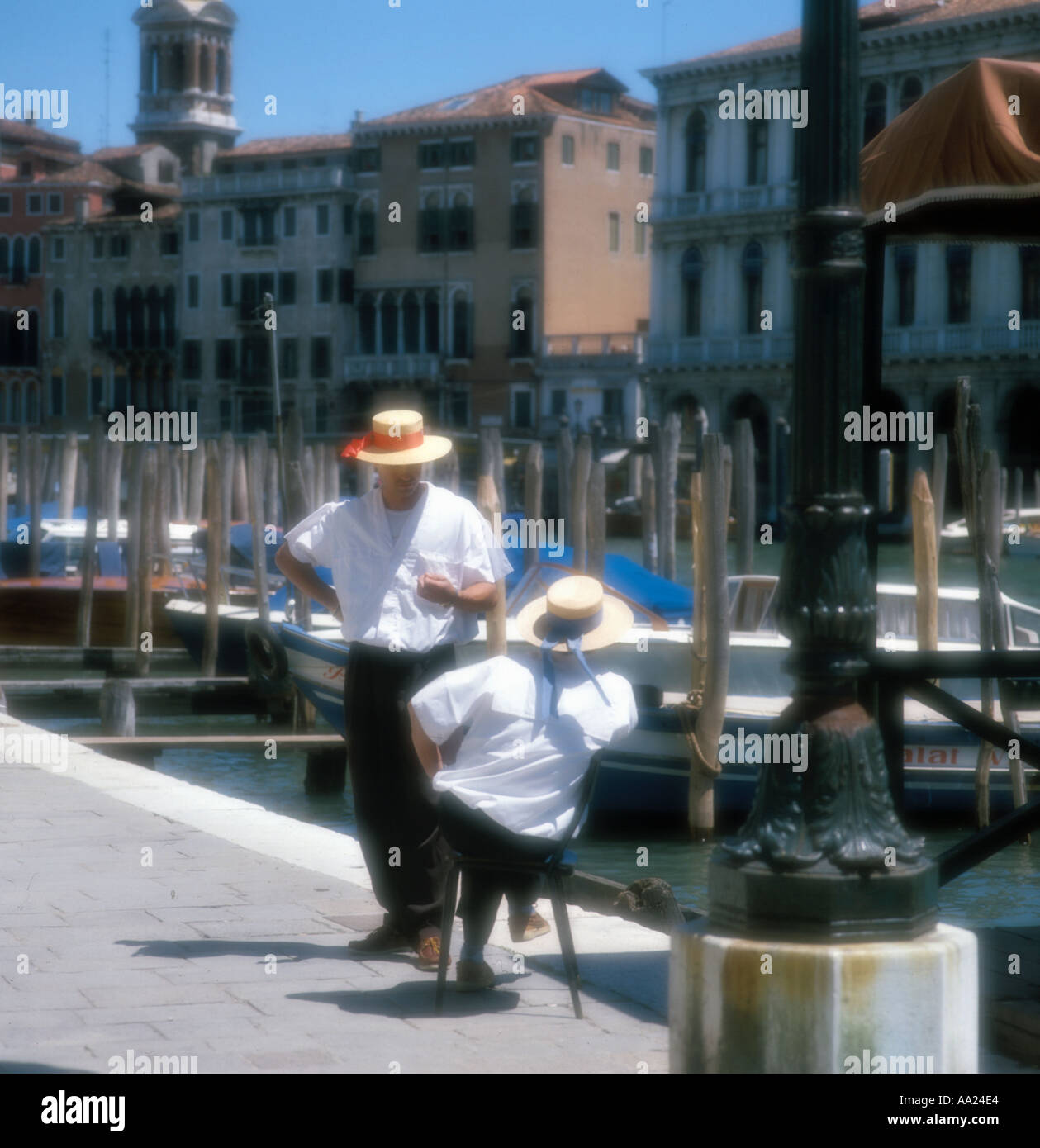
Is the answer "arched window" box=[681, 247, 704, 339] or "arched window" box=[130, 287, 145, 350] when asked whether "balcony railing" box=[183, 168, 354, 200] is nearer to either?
"arched window" box=[130, 287, 145, 350]

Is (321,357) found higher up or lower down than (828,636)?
higher up

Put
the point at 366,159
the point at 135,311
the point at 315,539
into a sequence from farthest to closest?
the point at 135,311
the point at 366,159
the point at 315,539

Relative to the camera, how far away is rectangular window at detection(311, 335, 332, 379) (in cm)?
6462

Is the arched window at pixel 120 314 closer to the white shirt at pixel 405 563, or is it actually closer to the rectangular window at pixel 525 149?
the rectangular window at pixel 525 149

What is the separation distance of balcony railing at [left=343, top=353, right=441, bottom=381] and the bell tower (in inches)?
577

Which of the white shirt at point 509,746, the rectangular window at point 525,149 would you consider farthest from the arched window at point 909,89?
the white shirt at point 509,746

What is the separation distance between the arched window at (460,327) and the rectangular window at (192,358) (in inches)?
379

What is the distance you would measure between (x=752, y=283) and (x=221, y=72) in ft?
114

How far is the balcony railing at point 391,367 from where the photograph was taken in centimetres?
6272

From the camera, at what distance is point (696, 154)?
53.7 metres

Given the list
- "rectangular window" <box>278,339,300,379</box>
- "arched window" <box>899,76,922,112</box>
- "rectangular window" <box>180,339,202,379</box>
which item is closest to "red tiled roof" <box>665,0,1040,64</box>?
"arched window" <box>899,76,922,112</box>

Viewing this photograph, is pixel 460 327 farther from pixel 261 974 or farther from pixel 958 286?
pixel 261 974

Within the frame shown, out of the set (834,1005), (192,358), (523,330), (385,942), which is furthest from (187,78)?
(834,1005)
